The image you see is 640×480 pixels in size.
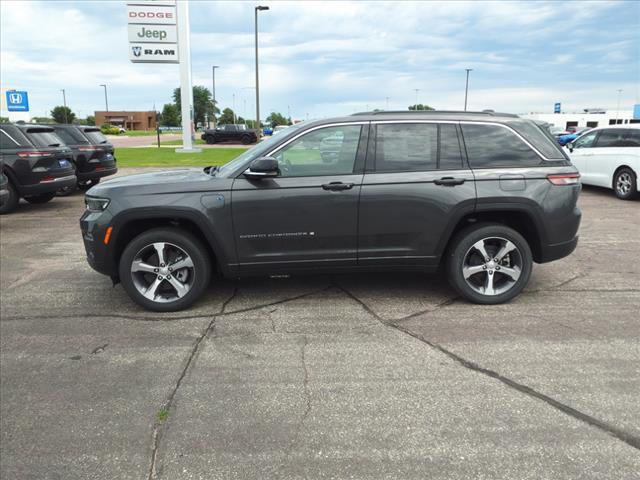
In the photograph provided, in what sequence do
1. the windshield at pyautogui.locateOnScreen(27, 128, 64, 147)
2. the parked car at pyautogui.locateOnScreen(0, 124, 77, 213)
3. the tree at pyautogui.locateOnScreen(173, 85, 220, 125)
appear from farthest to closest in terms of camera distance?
the tree at pyautogui.locateOnScreen(173, 85, 220, 125)
the windshield at pyautogui.locateOnScreen(27, 128, 64, 147)
the parked car at pyautogui.locateOnScreen(0, 124, 77, 213)

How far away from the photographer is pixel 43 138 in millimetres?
10859

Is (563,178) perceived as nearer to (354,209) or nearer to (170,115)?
(354,209)

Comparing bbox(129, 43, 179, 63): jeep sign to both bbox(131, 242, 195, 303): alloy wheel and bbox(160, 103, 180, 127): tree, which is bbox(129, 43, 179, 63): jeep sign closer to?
bbox(131, 242, 195, 303): alloy wheel

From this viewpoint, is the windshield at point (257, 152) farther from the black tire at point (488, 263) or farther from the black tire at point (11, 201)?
the black tire at point (11, 201)

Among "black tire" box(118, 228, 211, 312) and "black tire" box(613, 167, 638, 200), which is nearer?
"black tire" box(118, 228, 211, 312)

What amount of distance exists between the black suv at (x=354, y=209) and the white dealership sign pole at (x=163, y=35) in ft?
79.9

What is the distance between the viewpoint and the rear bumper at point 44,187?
34.1ft

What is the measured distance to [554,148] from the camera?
16.3ft

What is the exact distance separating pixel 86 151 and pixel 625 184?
42.8 ft

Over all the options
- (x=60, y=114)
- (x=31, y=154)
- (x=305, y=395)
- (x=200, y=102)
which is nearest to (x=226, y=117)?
(x=200, y=102)

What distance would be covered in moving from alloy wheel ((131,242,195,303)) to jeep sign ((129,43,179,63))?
26.3 meters

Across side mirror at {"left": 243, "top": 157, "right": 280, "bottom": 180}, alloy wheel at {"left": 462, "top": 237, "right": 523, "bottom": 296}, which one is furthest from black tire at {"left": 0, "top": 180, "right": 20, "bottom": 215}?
alloy wheel at {"left": 462, "top": 237, "right": 523, "bottom": 296}

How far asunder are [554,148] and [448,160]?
3.52 feet

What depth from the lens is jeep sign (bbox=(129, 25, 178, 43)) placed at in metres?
27.8
